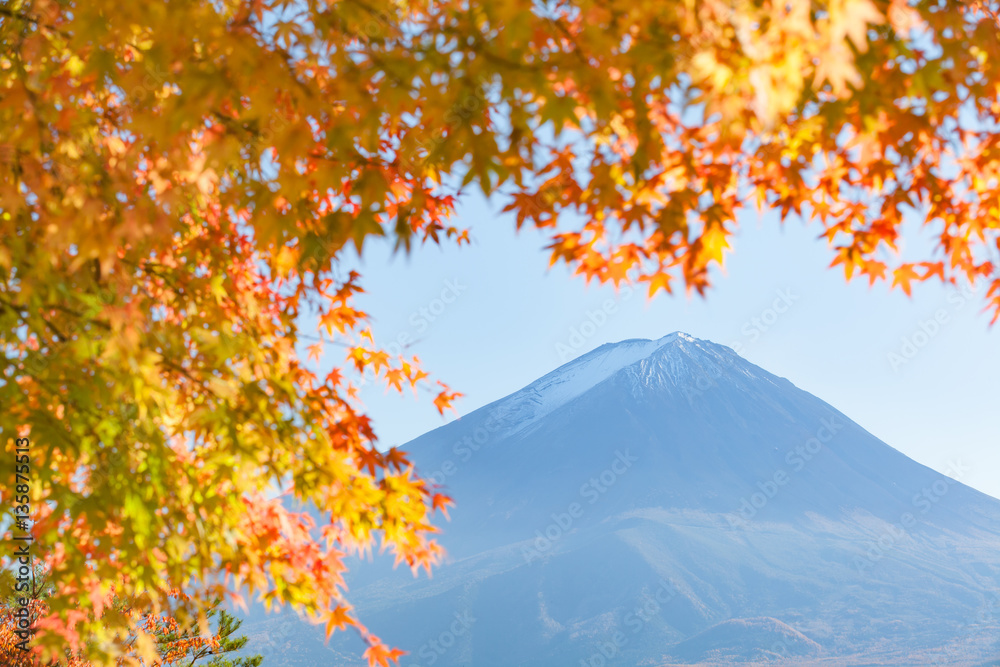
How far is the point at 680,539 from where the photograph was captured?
9162 cm

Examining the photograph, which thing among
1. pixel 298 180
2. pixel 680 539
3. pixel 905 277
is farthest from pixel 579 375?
pixel 298 180

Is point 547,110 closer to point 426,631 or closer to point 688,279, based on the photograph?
point 688,279

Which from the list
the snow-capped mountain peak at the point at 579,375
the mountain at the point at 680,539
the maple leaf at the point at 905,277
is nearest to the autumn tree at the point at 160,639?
the maple leaf at the point at 905,277

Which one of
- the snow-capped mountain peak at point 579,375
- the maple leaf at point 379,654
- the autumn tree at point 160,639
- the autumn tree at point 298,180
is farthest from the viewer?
the snow-capped mountain peak at point 579,375

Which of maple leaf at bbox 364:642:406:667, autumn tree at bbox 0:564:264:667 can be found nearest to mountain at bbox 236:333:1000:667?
autumn tree at bbox 0:564:264:667

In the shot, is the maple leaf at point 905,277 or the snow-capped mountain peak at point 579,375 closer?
the maple leaf at point 905,277

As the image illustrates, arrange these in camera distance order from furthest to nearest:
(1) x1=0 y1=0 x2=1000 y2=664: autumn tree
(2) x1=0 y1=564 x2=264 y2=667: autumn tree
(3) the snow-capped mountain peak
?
(3) the snow-capped mountain peak → (2) x1=0 y1=564 x2=264 y2=667: autumn tree → (1) x1=0 y1=0 x2=1000 y2=664: autumn tree

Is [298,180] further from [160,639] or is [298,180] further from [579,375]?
[579,375]

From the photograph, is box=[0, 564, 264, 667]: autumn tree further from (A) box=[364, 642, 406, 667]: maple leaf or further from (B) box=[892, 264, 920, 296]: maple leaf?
(B) box=[892, 264, 920, 296]: maple leaf

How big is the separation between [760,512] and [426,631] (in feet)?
174

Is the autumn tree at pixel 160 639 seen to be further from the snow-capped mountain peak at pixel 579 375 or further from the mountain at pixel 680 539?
the snow-capped mountain peak at pixel 579 375

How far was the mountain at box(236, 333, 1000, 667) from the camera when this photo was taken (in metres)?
78.0

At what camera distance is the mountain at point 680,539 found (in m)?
78.0

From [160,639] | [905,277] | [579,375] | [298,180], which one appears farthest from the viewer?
[579,375]
